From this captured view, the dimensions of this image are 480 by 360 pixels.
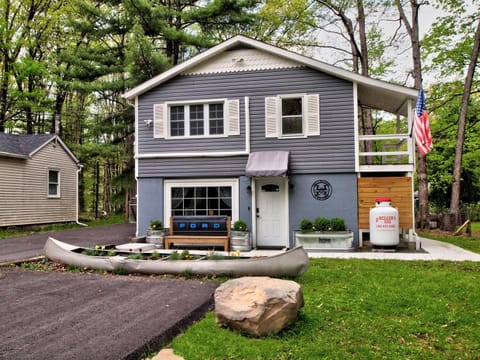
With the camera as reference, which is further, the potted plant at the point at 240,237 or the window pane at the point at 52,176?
the window pane at the point at 52,176

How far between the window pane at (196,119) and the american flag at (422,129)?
616 centimetres

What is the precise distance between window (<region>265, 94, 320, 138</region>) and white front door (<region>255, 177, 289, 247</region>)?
1451mm

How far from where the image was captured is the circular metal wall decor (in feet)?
33.6

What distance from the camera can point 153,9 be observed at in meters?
18.2

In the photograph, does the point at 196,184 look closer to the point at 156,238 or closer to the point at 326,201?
the point at 156,238

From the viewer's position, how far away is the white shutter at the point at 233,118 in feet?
A: 35.5

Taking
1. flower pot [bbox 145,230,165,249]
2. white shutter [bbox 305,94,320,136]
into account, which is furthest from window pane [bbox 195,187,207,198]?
white shutter [bbox 305,94,320,136]

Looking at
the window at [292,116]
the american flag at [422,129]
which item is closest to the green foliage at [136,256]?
the window at [292,116]

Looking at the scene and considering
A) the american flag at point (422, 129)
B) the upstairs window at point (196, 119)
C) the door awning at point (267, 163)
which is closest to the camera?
the american flag at point (422, 129)

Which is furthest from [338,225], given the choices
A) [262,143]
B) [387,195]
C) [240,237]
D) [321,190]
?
[262,143]

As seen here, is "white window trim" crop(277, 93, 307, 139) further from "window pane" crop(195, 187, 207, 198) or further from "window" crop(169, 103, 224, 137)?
"window pane" crop(195, 187, 207, 198)

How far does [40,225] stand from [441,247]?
16.3 metres

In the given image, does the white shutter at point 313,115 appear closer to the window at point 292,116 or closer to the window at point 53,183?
the window at point 292,116

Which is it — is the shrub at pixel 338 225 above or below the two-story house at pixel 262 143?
below
